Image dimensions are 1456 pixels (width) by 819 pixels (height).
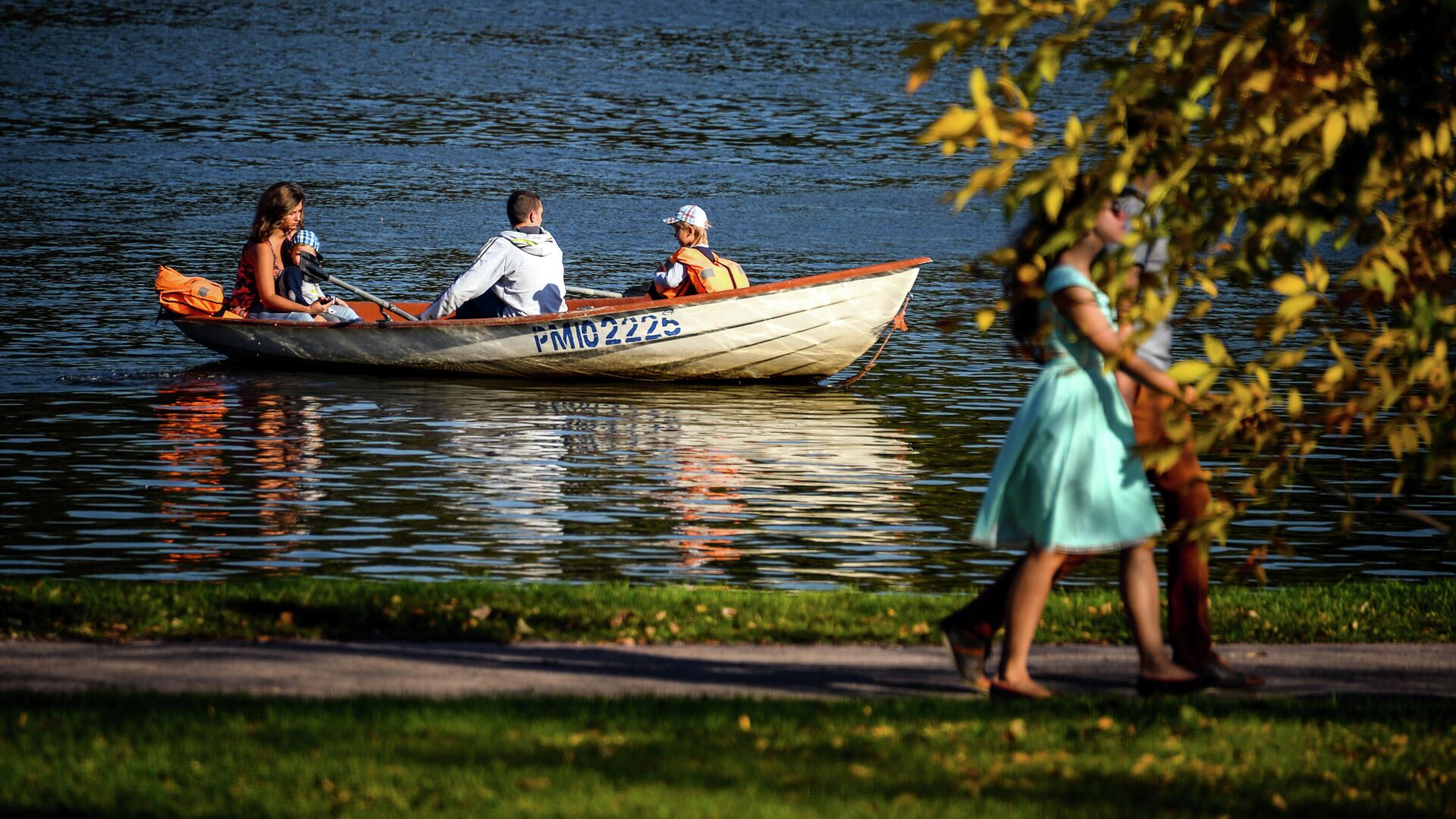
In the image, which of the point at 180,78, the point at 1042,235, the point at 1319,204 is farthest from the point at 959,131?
the point at 180,78

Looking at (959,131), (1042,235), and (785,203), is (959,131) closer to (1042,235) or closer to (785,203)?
(1042,235)

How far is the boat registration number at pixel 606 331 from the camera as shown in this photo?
18984 mm

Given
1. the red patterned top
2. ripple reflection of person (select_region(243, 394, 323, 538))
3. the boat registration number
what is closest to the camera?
ripple reflection of person (select_region(243, 394, 323, 538))

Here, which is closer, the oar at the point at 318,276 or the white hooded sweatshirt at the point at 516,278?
the white hooded sweatshirt at the point at 516,278

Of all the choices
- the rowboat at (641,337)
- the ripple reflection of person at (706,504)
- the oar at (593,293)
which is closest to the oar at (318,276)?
the rowboat at (641,337)

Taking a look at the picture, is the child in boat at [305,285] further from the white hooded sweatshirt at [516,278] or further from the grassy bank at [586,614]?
the grassy bank at [586,614]

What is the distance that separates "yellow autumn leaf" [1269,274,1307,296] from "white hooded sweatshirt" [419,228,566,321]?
13582mm

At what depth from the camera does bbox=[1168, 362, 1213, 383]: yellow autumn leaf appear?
5.23 meters

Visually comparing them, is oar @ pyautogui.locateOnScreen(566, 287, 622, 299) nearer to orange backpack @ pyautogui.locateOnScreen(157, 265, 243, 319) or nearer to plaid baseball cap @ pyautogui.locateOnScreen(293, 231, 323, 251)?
plaid baseball cap @ pyautogui.locateOnScreen(293, 231, 323, 251)

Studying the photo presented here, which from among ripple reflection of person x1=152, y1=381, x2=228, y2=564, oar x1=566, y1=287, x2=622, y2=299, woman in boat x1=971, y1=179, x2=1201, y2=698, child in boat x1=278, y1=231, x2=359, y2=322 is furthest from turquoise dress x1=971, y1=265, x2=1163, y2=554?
oar x1=566, y1=287, x2=622, y2=299

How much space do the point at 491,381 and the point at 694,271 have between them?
8.14 ft

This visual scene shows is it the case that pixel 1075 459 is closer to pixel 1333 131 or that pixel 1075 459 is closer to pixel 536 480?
pixel 1333 131

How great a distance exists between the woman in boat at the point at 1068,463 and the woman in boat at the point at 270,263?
11.6 m

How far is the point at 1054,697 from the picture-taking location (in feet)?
23.9
